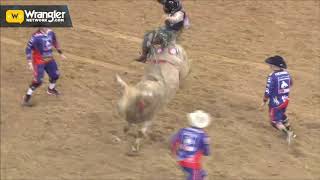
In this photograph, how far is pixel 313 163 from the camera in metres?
12.4

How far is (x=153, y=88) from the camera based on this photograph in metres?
11.9

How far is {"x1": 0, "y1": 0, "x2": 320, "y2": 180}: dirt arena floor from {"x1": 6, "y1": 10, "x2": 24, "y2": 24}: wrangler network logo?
45 centimetres

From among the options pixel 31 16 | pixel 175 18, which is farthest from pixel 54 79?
pixel 31 16

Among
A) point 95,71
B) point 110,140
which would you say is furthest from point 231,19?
point 110,140

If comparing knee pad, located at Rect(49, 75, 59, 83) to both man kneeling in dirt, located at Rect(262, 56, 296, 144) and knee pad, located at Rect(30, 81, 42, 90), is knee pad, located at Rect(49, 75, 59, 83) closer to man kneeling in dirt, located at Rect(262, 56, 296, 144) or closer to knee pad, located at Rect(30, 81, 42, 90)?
knee pad, located at Rect(30, 81, 42, 90)

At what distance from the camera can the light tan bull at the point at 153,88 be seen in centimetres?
1145

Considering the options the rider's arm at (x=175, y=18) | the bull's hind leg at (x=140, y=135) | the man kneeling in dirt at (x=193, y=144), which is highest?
the rider's arm at (x=175, y=18)

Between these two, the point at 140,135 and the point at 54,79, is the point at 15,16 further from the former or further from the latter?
the point at 140,135

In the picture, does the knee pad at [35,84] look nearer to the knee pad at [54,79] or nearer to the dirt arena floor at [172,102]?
the knee pad at [54,79]

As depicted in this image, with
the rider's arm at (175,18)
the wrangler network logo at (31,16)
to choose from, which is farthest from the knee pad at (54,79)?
the wrangler network logo at (31,16)

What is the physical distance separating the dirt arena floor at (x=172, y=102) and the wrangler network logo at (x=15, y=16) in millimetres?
446

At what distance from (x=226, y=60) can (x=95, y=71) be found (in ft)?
13.0

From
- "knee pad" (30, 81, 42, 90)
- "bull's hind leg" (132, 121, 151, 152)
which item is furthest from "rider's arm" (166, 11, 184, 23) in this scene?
"knee pad" (30, 81, 42, 90)

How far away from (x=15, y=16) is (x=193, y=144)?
11.6 m
